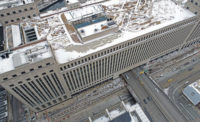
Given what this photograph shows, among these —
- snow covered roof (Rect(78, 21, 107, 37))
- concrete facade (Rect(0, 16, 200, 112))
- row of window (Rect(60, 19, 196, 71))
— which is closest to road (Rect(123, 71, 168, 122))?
concrete facade (Rect(0, 16, 200, 112))

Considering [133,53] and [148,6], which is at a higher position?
[148,6]

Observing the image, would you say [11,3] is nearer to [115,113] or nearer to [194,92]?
→ [115,113]

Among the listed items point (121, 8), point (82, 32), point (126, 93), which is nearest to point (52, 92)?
point (82, 32)

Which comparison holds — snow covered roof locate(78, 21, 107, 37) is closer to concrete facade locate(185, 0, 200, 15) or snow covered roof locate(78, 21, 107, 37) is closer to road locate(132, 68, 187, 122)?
road locate(132, 68, 187, 122)

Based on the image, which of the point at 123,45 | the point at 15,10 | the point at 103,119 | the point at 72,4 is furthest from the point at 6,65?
the point at 72,4

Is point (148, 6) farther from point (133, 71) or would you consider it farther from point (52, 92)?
point (52, 92)

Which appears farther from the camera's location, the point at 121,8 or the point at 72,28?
the point at 121,8

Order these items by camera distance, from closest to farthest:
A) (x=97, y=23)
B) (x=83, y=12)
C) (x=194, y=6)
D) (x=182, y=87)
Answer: (x=97, y=23)
(x=194, y=6)
(x=83, y=12)
(x=182, y=87)
